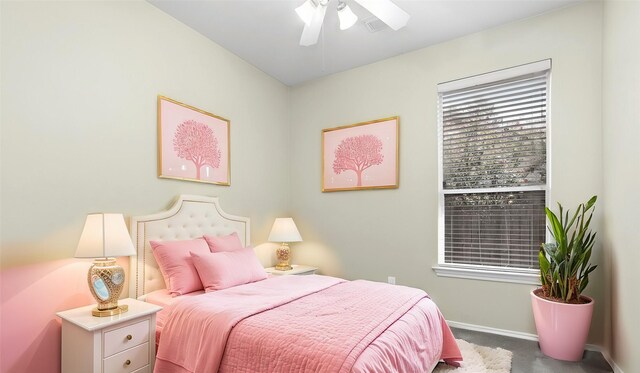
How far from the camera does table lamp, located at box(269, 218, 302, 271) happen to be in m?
3.76

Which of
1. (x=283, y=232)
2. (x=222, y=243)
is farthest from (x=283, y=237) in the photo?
(x=222, y=243)

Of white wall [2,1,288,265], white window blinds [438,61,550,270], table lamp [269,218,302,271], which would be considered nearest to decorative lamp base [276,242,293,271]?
table lamp [269,218,302,271]

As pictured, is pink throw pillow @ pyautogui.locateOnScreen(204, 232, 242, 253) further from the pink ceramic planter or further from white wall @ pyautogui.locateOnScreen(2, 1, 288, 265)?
the pink ceramic planter

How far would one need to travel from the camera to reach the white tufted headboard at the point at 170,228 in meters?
2.58

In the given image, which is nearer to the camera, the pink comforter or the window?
the pink comforter

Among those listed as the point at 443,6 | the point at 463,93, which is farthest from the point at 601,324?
the point at 443,6

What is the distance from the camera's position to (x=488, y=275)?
122 inches

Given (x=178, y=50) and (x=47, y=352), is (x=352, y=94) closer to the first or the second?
(x=178, y=50)

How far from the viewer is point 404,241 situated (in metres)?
3.55

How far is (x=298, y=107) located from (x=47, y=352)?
11.3ft

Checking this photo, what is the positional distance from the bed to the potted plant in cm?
80

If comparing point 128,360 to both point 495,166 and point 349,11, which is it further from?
point 495,166

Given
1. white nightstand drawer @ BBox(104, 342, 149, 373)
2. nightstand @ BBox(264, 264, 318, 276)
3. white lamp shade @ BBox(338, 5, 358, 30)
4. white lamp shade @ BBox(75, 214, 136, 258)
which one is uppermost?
white lamp shade @ BBox(338, 5, 358, 30)

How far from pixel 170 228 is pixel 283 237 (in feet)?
4.21
